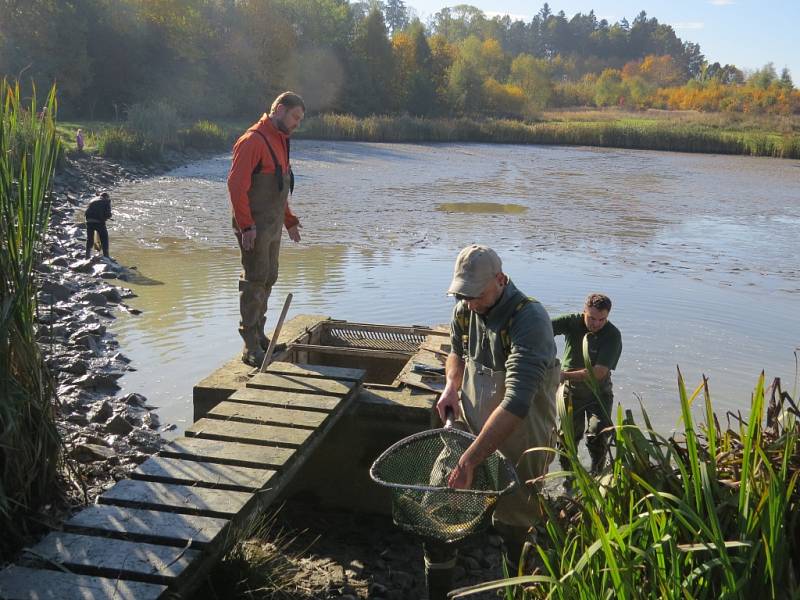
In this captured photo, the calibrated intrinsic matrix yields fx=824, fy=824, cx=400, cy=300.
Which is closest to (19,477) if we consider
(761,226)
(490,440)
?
(490,440)

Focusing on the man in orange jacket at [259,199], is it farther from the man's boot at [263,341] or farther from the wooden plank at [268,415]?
the wooden plank at [268,415]

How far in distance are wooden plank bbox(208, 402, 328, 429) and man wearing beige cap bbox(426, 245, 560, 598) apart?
33.0 inches

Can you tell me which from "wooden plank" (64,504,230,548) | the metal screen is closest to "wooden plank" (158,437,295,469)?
"wooden plank" (64,504,230,548)

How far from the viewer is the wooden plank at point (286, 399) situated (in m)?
4.92

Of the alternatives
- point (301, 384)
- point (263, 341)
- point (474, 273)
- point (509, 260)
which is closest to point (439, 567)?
point (474, 273)

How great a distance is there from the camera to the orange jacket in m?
5.88

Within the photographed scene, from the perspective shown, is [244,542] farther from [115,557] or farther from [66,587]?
[66,587]

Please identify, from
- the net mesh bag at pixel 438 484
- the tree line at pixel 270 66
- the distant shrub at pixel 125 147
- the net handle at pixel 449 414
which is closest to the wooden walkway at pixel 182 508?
the net mesh bag at pixel 438 484

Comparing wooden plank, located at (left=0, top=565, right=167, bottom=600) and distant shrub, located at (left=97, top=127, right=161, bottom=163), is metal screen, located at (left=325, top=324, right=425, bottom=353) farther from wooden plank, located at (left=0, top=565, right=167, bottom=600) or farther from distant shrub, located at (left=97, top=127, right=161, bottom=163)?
distant shrub, located at (left=97, top=127, right=161, bottom=163)

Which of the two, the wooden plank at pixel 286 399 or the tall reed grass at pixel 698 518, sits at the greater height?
the tall reed grass at pixel 698 518

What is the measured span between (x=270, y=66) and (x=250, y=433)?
61.9 m

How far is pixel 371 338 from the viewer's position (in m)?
7.11

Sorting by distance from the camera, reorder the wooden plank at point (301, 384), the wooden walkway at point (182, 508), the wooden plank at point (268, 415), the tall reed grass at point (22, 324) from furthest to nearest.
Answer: the wooden plank at point (301, 384) < the wooden plank at point (268, 415) < the tall reed grass at point (22, 324) < the wooden walkway at point (182, 508)

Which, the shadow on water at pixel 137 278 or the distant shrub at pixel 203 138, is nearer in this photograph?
the shadow on water at pixel 137 278
